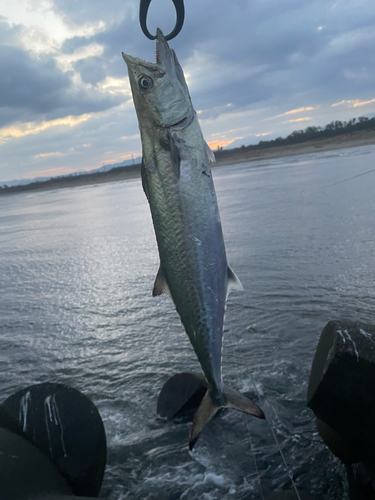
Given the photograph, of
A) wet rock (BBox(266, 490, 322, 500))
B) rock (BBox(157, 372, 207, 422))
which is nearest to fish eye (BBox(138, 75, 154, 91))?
rock (BBox(157, 372, 207, 422))

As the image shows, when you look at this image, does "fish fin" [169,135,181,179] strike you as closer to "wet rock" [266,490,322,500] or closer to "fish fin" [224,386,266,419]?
"fish fin" [224,386,266,419]

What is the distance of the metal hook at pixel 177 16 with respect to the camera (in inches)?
82.8

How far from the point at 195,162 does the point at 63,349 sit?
3.83 metres

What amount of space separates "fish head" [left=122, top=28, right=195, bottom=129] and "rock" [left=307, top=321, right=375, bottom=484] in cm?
171

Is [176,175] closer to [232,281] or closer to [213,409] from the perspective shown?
[232,281]

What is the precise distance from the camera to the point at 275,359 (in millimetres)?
4195

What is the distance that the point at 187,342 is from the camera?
486cm

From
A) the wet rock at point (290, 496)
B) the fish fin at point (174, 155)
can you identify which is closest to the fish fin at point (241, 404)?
the wet rock at point (290, 496)

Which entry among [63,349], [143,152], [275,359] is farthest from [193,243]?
[63,349]

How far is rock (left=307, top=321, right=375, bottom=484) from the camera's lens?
238cm

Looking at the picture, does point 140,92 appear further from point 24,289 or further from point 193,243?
point 24,289

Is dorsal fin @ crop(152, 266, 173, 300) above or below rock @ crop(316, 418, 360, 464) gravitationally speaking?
above

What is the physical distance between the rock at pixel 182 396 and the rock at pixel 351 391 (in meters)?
1.19

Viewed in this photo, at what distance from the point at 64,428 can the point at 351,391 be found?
1884 mm
